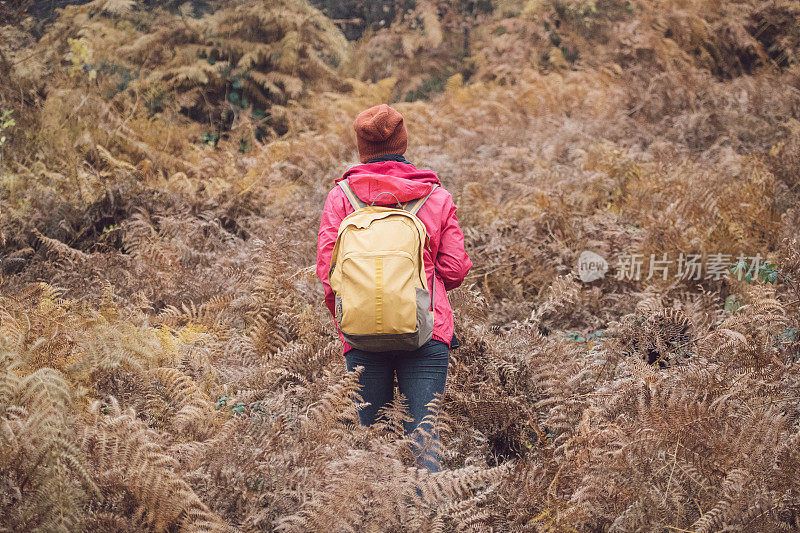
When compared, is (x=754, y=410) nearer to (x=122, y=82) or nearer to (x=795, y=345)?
(x=795, y=345)

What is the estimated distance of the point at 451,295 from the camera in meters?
4.61

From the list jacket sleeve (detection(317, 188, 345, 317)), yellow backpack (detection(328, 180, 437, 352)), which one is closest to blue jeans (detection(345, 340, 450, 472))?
yellow backpack (detection(328, 180, 437, 352))

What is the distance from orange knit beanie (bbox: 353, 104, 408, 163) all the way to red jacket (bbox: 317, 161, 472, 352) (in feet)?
0.21

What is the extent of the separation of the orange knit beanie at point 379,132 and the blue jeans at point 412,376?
90 cm

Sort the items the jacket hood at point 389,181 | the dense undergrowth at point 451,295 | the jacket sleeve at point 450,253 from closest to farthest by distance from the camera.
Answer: the dense undergrowth at point 451,295 < the jacket hood at point 389,181 < the jacket sleeve at point 450,253

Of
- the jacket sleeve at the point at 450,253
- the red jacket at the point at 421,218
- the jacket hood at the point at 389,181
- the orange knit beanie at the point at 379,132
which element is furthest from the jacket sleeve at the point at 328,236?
the jacket sleeve at the point at 450,253

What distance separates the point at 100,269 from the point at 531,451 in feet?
13.2

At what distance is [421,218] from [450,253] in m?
0.23

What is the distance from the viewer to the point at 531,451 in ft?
11.7

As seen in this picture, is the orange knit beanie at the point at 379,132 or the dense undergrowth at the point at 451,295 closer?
the dense undergrowth at the point at 451,295

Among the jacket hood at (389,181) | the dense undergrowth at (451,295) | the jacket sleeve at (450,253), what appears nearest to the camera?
the dense undergrowth at (451,295)

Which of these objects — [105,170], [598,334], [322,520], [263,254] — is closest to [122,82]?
[105,170]

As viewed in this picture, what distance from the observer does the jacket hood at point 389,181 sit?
2.83 meters

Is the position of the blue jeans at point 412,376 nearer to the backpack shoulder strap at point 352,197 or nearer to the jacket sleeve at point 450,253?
the jacket sleeve at point 450,253
